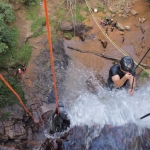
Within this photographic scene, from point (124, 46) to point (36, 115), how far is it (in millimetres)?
4133

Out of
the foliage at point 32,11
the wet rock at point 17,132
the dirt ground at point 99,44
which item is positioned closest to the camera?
the wet rock at point 17,132

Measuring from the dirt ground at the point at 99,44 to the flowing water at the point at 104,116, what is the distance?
414 mm

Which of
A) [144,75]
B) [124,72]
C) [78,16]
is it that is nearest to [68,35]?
[78,16]

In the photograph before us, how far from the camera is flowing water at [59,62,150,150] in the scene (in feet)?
17.8

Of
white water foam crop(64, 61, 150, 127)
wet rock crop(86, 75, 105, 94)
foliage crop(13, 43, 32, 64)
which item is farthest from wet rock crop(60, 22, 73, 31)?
wet rock crop(86, 75, 105, 94)

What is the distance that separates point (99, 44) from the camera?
7965 mm

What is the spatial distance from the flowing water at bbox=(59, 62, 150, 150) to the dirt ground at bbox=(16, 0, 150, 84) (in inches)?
16.3

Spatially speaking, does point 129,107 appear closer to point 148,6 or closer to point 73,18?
point 73,18

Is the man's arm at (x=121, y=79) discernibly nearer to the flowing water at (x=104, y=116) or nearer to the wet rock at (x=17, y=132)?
the flowing water at (x=104, y=116)

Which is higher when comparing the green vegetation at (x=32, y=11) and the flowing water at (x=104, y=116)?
the green vegetation at (x=32, y=11)

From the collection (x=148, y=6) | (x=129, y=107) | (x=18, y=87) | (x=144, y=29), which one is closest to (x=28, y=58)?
(x=18, y=87)

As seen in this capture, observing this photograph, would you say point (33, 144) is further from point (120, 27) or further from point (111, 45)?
point (120, 27)

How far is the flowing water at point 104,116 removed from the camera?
5.41 metres

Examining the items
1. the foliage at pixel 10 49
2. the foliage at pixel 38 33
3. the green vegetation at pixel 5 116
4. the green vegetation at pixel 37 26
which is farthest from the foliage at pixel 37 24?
the green vegetation at pixel 5 116
